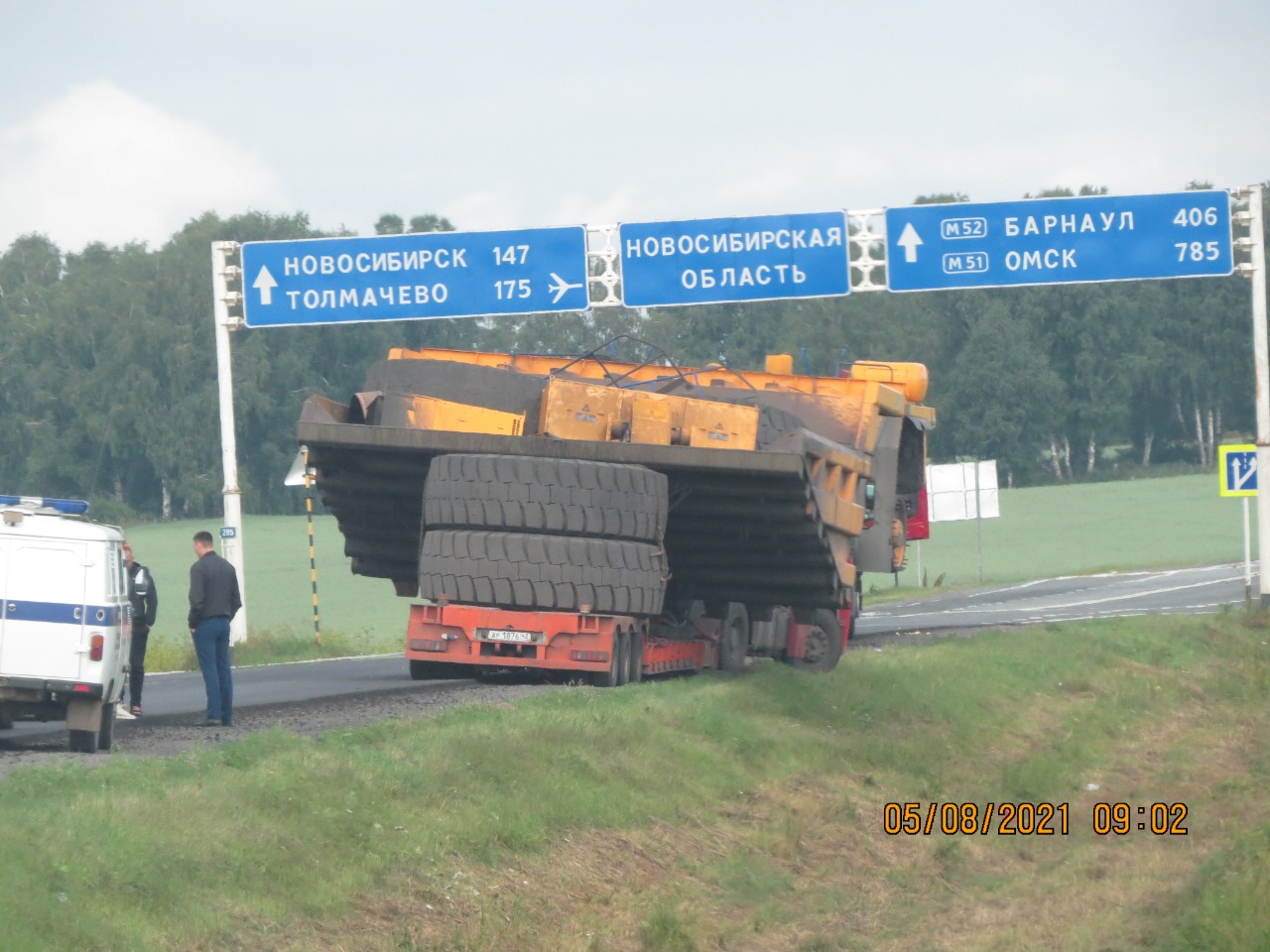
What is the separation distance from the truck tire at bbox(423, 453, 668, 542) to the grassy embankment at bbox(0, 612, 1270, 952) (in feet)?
4.81

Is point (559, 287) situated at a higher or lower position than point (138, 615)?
higher

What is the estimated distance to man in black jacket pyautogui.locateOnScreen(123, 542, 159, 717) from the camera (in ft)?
48.0

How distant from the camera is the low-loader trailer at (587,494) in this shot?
15.6m

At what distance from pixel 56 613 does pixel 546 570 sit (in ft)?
15.4

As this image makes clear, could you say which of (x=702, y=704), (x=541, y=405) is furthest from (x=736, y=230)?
(x=702, y=704)

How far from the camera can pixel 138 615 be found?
1503cm

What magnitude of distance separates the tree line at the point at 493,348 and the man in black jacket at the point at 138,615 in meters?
59.0

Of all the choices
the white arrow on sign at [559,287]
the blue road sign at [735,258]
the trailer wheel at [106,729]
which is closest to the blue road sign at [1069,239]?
the blue road sign at [735,258]

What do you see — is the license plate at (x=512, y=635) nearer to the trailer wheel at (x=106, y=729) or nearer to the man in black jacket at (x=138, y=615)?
the man in black jacket at (x=138, y=615)

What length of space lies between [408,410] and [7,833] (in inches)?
329

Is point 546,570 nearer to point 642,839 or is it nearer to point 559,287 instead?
point 642,839

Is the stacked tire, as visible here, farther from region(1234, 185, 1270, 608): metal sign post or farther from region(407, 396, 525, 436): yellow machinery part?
region(1234, 185, 1270, 608): metal sign post

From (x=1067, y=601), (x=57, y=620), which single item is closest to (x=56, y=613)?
A: (x=57, y=620)

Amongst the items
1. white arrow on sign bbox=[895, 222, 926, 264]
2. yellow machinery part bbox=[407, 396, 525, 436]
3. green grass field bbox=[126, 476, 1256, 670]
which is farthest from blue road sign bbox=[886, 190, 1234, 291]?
green grass field bbox=[126, 476, 1256, 670]
